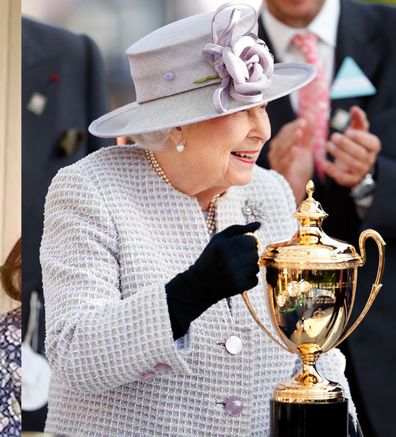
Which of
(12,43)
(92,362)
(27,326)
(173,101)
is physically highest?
(12,43)

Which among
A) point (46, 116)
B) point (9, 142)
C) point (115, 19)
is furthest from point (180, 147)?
point (46, 116)

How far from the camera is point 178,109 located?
216 centimetres

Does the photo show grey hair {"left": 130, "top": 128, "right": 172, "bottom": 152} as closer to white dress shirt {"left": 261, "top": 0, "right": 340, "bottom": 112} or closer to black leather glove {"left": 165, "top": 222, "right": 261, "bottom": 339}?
black leather glove {"left": 165, "top": 222, "right": 261, "bottom": 339}

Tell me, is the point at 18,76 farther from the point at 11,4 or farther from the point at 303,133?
the point at 303,133

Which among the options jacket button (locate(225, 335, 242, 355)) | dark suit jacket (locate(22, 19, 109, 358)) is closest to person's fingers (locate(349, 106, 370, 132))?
dark suit jacket (locate(22, 19, 109, 358))

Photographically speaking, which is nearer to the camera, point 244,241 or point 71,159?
point 244,241

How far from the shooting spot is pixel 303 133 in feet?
11.2

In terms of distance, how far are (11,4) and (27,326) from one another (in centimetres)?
151

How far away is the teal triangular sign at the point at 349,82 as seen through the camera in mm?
3422

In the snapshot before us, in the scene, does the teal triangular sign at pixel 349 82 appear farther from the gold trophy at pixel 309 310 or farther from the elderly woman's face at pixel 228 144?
the gold trophy at pixel 309 310

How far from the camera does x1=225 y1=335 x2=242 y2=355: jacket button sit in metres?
2.17

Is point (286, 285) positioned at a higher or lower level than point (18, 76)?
lower

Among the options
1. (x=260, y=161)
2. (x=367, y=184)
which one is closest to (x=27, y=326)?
(x=260, y=161)

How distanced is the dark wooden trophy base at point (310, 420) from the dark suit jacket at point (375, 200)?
1330 mm
